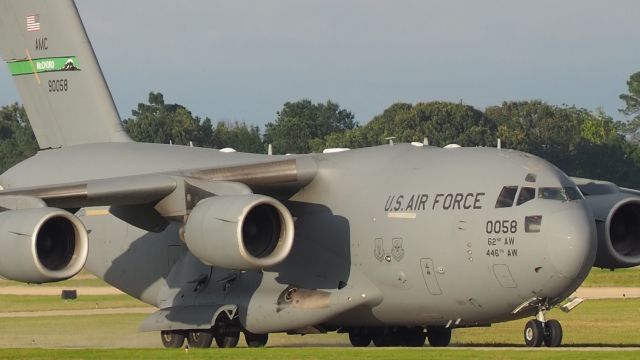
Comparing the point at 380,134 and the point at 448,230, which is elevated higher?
the point at 448,230

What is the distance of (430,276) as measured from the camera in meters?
21.8

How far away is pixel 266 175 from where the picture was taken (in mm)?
23078

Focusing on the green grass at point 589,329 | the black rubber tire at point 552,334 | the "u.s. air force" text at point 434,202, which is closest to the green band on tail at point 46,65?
the "u.s. air force" text at point 434,202

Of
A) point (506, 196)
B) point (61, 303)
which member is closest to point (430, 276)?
point (506, 196)

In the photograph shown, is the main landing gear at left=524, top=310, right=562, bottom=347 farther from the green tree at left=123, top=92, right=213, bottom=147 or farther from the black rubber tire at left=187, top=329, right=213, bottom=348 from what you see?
the green tree at left=123, top=92, right=213, bottom=147

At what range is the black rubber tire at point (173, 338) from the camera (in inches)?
958

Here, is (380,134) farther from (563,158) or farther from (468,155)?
(468,155)

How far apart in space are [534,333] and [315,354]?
3529mm

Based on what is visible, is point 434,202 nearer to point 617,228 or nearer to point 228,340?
point 617,228

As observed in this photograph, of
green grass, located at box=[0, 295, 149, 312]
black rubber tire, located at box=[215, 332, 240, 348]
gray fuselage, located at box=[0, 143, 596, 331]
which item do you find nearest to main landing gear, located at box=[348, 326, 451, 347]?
gray fuselage, located at box=[0, 143, 596, 331]

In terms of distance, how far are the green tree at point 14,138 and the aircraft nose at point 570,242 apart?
209ft

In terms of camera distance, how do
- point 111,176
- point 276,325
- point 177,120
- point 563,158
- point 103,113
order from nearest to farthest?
1. point 276,325
2. point 111,176
3. point 103,113
4. point 563,158
5. point 177,120

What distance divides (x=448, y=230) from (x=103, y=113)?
29.9ft

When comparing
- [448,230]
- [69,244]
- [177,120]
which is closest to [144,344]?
[69,244]
